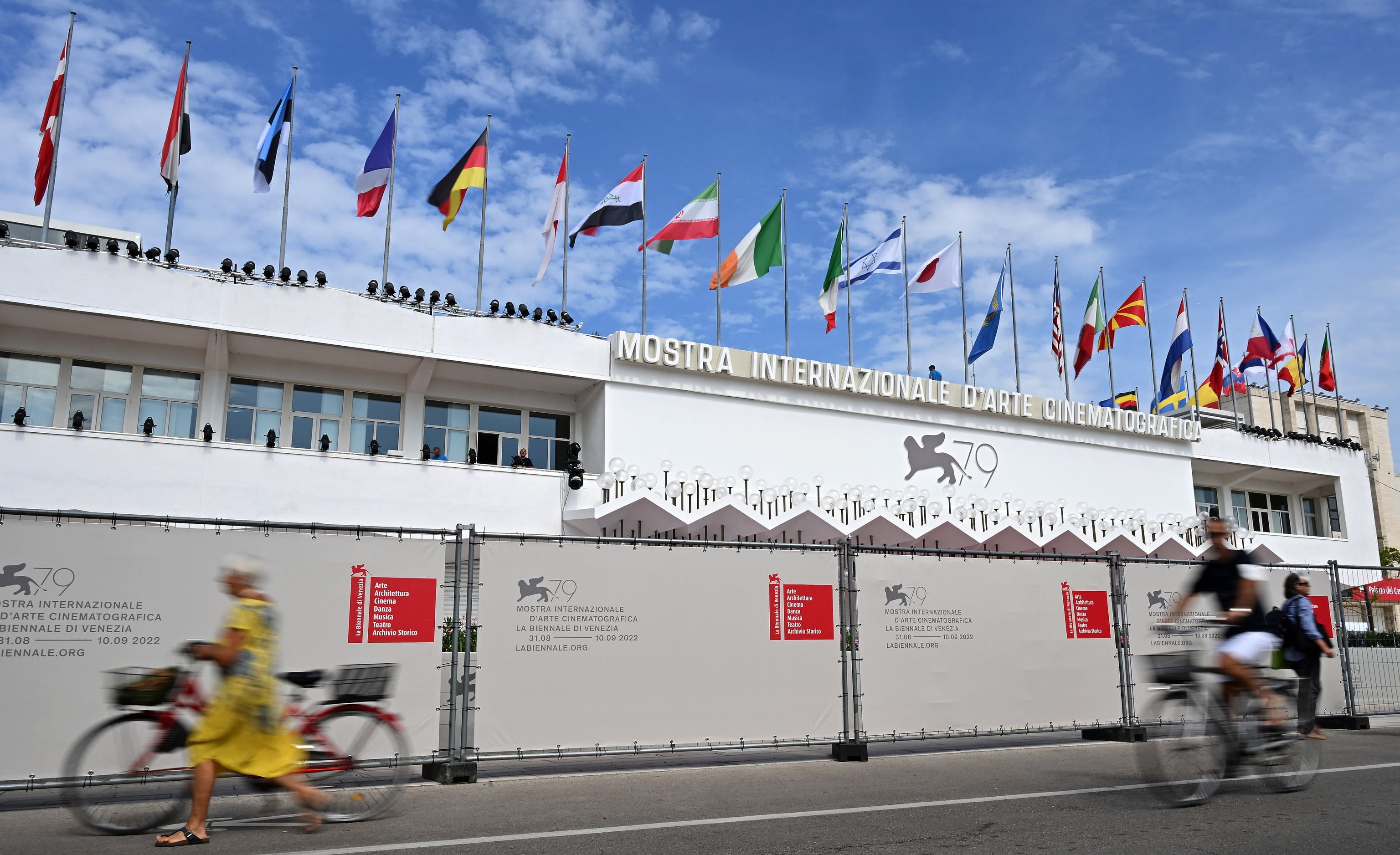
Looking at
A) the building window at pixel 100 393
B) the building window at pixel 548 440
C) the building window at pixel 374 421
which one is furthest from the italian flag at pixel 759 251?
the building window at pixel 100 393

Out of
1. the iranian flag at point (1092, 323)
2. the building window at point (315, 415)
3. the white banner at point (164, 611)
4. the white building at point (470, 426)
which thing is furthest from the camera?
the iranian flag at point (1092, 323)

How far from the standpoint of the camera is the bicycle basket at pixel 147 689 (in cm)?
683

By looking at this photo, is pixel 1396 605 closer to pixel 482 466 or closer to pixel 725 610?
pixel 725 610

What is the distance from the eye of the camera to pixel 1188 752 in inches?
284

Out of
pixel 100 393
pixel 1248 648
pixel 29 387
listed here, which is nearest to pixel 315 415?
pixel 100 393

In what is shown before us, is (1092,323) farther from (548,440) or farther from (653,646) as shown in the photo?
(653,646)

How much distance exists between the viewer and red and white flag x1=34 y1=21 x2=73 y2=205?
21.7 m

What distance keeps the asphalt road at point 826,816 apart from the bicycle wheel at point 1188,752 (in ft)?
0.47

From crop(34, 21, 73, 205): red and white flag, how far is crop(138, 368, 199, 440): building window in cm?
461

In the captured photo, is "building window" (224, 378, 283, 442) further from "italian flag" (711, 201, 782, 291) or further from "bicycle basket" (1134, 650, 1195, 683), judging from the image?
"bicycle basket" (1134, 650, 1195, 683)

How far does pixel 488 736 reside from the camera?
9352 mm

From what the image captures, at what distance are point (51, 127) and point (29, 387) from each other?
5847 millimetres

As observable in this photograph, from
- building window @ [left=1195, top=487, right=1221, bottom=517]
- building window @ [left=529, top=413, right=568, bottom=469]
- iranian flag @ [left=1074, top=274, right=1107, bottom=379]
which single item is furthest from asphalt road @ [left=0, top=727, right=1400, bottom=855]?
building window @ [left=1195, top=487, right=1221, bottom=517]

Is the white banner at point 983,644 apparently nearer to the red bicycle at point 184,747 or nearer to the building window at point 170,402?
the red bicycle at point 184,747
